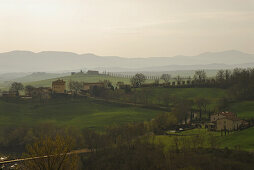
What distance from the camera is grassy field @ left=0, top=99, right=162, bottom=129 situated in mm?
107456

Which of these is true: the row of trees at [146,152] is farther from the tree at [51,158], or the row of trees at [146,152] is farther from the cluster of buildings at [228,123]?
the cluster of buildings at [228,123]

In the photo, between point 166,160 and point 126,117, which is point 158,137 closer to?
point 166,160

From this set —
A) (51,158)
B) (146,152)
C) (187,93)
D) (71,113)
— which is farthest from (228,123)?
(71,113)

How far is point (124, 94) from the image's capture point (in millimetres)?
143000

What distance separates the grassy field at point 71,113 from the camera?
353ft

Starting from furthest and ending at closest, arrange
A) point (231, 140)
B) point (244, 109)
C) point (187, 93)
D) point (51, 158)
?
1. point (187, 93)
2. point (244, 109)
3. point (231, 140)
4. point (51, 158)

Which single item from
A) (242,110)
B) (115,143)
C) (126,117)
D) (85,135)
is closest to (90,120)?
(126,117)

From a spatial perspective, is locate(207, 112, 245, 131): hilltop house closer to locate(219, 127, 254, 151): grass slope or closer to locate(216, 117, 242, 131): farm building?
locate(216, 117, 242, 131): farm building

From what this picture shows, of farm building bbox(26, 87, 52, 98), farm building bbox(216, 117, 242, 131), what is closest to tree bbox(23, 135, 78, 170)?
farm building bbox(216, 117, 242, 131)

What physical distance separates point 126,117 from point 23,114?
4116 cm

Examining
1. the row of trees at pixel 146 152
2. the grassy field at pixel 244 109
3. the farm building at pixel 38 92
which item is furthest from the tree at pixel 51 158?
the farm building at pixel 38 92

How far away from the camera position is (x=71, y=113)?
123 metres

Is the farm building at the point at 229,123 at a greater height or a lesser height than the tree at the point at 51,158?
lesser

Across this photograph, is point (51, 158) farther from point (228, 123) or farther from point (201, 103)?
point (201, 103)
